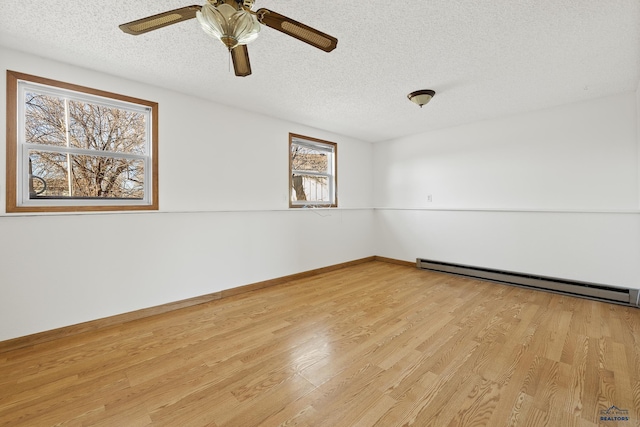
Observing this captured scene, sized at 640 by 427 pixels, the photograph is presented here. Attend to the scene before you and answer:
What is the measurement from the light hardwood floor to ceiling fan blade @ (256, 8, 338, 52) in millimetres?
2058

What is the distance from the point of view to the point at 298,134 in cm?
416

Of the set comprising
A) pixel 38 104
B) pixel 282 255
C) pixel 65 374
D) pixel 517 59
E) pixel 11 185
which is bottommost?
pixel 65 374

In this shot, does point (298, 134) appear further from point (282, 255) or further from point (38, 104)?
point (38, 104)

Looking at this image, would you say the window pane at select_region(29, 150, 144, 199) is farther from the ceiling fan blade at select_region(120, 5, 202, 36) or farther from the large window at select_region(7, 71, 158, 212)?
the ceiling fan blade at select_region(120, 5, 202, 36)

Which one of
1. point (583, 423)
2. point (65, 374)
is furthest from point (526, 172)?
point (65, 374)

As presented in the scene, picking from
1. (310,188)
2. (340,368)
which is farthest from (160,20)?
(310,188)

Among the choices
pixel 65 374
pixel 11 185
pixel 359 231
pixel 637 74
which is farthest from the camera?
pixel 359 231

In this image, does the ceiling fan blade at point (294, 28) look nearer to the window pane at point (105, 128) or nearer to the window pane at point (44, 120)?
the window pane at point (105, 128)

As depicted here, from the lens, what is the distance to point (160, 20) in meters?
1.38

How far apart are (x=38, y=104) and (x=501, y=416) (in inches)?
161

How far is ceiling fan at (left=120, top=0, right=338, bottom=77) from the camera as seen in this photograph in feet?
4.17

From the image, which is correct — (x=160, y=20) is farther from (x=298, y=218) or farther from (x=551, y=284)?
(x=551, y=284)

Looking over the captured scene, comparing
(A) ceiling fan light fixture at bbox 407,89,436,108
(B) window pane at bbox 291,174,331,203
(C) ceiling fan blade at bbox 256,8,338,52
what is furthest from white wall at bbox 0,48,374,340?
(C) ceiling fan blade at bbox 256,8,338,52

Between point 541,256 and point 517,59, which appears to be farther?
point 541,256
